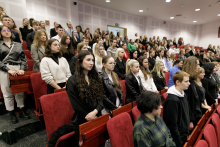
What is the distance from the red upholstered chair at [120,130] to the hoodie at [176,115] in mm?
372

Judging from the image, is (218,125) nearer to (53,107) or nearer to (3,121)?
(53,107)

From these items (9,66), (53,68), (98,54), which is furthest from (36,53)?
(98,54)

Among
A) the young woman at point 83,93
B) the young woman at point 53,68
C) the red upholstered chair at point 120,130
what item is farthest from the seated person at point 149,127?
the young woman at point 53,68

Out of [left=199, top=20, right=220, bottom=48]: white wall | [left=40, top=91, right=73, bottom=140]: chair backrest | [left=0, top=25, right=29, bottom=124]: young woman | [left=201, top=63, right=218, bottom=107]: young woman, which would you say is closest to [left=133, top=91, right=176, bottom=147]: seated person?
[left=40, top=91, right=73, bottom=140]: chair backrest

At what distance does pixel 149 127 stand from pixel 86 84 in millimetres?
563

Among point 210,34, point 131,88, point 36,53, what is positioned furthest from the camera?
point 210,34

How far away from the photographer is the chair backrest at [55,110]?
3.78 ft

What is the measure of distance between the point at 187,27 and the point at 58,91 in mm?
13971

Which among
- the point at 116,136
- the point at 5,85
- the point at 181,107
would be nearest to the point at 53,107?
the point at 116,136

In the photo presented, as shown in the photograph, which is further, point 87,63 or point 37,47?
point 37,47

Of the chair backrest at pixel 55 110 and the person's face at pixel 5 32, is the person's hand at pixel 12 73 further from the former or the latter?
the chair backrest at pixel 55 110

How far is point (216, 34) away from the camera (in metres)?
11.2

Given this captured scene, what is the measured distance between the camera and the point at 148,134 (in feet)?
2.80

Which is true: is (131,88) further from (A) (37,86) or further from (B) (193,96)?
(A) (37,86)
